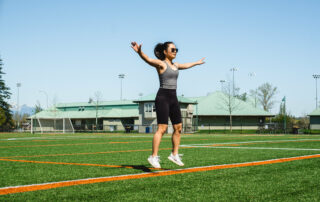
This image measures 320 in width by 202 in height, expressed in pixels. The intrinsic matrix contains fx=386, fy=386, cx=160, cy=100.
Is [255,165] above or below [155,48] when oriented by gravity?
below

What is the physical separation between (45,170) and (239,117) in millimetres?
71042

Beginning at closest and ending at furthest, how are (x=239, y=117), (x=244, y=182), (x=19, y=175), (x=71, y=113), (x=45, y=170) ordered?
(x=244, y=182) → (x=19, y=175) → (x=45, y=170) → (x=239, y=117) → (x=71, y=113)

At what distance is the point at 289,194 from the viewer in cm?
404

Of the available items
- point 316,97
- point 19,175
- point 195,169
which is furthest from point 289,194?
point 316,97

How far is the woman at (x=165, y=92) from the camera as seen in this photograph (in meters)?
5.99

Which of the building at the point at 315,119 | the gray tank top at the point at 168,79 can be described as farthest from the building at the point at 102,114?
the gray tank top at the point at 168,79

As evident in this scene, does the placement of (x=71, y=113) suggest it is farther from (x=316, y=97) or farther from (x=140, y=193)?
(x=140, y=193)

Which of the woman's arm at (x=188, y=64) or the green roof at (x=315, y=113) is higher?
the green roof at (x=315, y=113)

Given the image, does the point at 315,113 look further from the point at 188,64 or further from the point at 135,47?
the point at 135,47

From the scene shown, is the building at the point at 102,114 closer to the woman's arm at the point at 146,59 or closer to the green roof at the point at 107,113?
the green roof at the point at 107,113

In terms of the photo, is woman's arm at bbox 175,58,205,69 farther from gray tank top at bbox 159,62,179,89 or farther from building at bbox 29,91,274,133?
building at bbox 29,91,274,133

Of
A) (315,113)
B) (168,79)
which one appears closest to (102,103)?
(315,113)

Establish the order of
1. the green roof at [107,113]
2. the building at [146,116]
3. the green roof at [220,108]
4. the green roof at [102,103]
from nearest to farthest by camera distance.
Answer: the building at [146,116] → the green roof at [220,108] → the green roof at [107,113] → the green roof at [102,103]

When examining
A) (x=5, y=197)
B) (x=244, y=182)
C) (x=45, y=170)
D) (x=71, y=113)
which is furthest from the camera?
(x=71, y=113)
